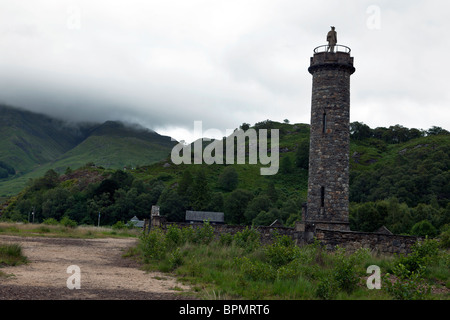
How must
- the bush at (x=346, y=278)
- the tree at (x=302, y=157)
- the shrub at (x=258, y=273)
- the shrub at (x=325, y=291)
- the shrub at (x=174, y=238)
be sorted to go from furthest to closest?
the tree at (x=302, y=157), the shrub at (x=174, y=238), the shrub at (x=258, y=273), the bush at (x=346, y=278), the shrub at (x=325, y=291)

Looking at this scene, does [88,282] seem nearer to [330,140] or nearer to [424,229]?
[330,140]

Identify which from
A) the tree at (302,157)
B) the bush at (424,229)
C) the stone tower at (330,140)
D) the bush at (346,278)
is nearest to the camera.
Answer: the bush at (346,278)

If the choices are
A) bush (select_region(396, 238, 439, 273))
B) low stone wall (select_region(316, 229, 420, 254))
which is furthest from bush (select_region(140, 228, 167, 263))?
bush (select_region(396, 238, 439, 273))

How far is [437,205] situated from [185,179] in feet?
166

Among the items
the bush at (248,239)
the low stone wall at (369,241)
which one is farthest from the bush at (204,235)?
the low stone wall at (369,241)

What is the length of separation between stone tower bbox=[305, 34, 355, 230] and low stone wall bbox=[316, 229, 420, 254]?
717 centimetres

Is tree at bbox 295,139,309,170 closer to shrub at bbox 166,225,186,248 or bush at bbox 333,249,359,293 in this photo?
shrub at bbox 166,225,186,248

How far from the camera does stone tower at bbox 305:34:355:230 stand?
2303 centimetres

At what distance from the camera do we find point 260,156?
127438 millimetres

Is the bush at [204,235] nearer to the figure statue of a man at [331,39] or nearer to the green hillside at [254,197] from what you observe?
the figure statue of a man at [331,39]

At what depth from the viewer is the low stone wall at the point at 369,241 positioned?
14711mm

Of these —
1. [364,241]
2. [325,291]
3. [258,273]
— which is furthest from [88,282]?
[364,241]

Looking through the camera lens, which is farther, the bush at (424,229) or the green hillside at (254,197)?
the green hillside at (254,197)

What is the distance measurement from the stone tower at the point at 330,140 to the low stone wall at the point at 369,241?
7.17m
